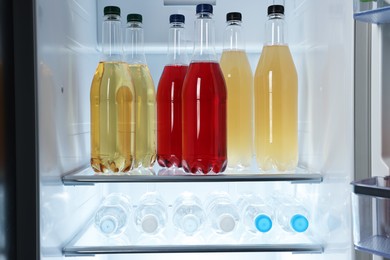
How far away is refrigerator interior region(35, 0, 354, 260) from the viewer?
1.06m

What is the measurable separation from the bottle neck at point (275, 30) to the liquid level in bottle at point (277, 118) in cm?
5

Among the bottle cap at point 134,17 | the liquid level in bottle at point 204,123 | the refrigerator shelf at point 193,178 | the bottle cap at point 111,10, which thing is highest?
the bottle cap at point 111,10

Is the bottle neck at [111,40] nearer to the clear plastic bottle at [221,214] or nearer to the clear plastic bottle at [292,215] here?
the clear plastic bottle at [221,214]

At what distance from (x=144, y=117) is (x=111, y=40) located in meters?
0.22

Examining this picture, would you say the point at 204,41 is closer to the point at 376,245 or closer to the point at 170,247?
the point at 170,247

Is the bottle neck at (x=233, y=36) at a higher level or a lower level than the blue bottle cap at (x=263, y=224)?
higher

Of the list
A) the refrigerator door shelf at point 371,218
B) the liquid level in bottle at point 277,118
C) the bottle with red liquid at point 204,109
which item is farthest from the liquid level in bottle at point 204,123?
the refrigerator door shelf at point 371,218

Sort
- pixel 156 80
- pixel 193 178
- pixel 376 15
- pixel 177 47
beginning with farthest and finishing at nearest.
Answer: pixel 156 80 → pixel 177 47 → pixel 193 178 → pixel 376 15

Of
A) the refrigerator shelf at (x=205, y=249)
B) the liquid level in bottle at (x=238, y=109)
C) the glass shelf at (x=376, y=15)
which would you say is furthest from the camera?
the liquid level in bottle at (x=238, y=109)

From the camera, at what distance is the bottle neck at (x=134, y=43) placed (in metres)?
1.30

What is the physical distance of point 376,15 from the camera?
33.5 inches

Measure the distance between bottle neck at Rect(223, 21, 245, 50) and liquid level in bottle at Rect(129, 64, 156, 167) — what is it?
25 centimetres

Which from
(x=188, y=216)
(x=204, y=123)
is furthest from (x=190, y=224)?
(x=204, y=123)

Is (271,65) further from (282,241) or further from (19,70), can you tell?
(19,70)
